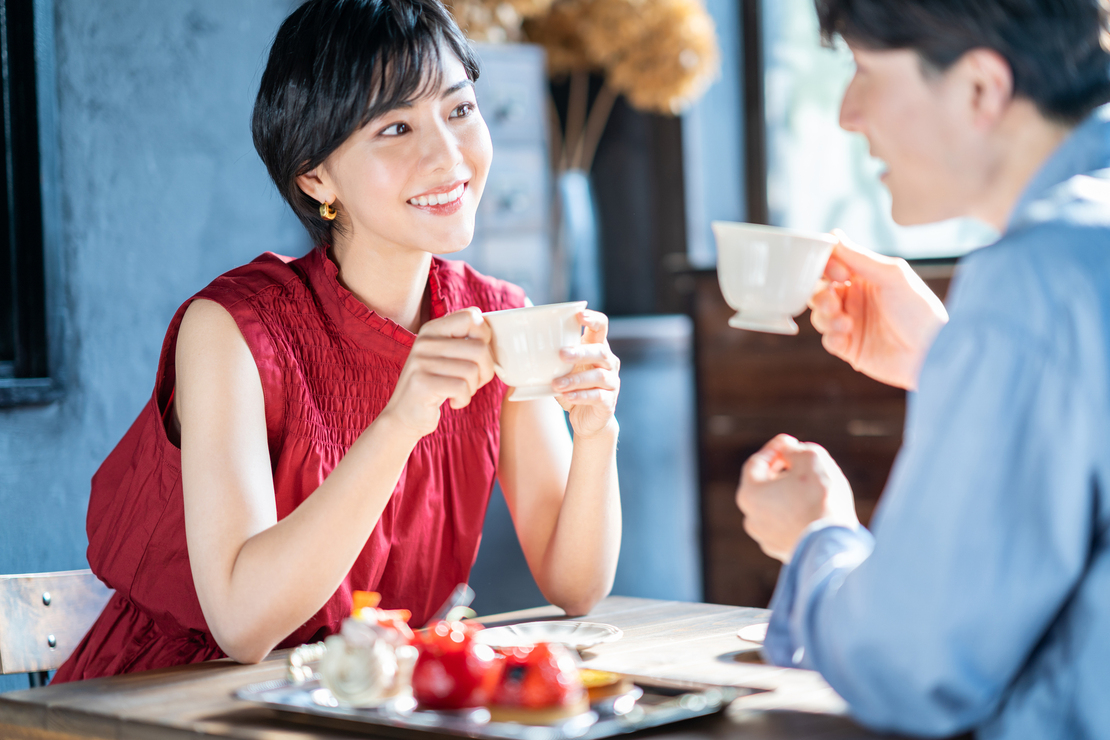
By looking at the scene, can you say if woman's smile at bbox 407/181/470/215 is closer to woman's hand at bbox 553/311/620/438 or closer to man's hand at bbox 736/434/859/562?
woman's hand at bbox 553/311/620/438

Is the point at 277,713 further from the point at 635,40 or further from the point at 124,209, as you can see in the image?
the point at 635,40

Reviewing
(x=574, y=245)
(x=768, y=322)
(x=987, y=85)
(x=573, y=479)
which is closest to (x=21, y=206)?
(x=573, y=479)

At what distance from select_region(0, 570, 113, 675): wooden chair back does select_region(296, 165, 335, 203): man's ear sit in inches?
22.6

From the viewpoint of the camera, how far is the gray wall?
196 cm

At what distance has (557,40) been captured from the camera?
3559 millimetres

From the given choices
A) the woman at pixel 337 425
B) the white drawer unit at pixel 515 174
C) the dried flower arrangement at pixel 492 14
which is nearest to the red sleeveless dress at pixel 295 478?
the woman at pixel 337 425

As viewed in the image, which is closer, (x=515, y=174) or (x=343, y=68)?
(x=343, y=68)

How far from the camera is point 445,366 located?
1091mm

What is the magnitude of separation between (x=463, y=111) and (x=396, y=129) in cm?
11

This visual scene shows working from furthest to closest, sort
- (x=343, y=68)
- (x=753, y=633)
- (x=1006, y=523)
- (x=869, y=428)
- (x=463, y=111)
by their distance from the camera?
1. (x=869, y=428)
2. (x=463, y=111)
3. (x=343, y=68)
4. (x=753, y=633)
5. (x=1006, y=523)

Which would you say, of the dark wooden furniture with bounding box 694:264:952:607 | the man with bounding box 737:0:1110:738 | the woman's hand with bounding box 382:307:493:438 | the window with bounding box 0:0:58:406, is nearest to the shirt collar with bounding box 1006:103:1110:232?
the man with bounding box 737:0:1110:738

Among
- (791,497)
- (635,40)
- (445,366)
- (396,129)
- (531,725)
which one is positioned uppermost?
(635,40)

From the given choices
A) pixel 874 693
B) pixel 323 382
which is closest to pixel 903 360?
pixel 874 693

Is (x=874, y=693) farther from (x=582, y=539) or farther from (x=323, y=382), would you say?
(x=323, y=382)
